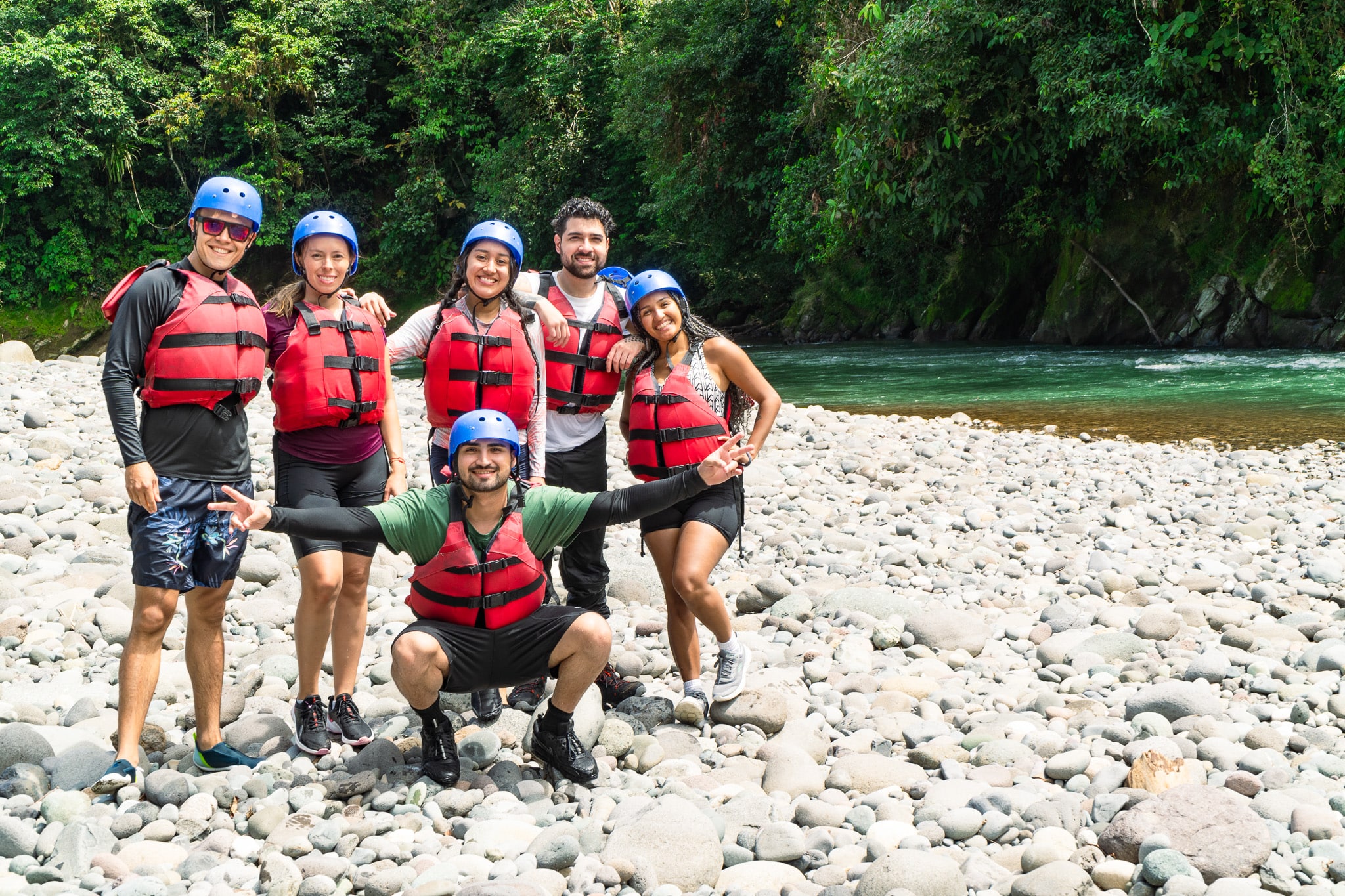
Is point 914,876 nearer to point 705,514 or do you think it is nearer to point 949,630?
point 705,514

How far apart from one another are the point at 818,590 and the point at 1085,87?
1150 cm

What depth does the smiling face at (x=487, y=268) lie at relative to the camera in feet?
12.6

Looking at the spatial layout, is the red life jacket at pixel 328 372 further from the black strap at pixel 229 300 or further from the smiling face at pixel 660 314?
the smiling face at pixel 660 314

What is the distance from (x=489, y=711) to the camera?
13.3 ft

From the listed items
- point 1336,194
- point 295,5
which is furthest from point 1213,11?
point 295,5

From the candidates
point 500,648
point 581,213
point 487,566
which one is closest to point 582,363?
point 581,213

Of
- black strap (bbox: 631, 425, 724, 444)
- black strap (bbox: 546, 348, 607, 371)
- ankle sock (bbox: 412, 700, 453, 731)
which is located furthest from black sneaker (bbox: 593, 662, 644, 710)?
black strap (bbox: 546, 348, 607, 371)

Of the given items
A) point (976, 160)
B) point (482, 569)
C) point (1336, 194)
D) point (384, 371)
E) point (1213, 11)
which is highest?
point (1213, 11)

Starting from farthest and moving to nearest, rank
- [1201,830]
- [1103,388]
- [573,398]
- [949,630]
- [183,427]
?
1. [1103,388]
2. [949,630]
3. [573,398]
4. [183,427]
5. [1201,830]

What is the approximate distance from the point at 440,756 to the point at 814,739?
1350 mm

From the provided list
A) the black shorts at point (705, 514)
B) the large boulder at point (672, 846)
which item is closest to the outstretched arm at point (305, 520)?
the black shorts at point (705, 514)

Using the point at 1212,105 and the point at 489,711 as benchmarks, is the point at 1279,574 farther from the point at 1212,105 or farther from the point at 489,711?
the point at 1212,105

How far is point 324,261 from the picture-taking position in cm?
368

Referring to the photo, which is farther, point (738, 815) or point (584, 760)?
point (584, 760)
